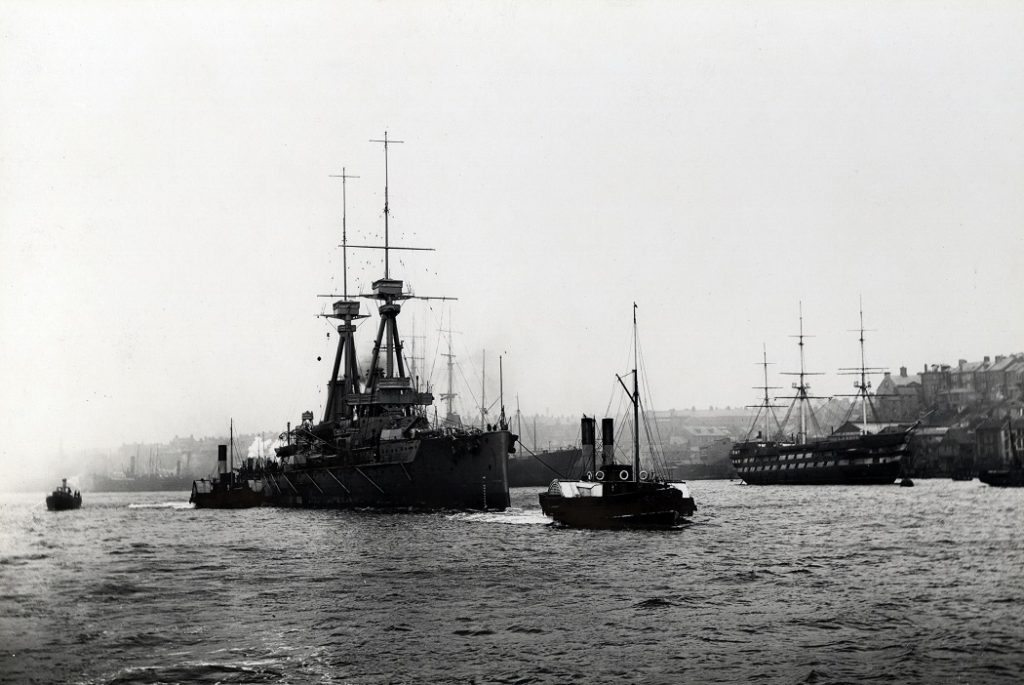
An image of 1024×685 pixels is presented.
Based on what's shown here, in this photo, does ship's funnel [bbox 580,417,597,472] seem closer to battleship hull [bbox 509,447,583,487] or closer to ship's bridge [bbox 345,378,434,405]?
ship's bridge [bbox 345,378,434,405]

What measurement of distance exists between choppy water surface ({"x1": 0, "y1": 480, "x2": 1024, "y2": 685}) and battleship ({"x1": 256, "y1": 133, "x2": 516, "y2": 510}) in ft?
51.3

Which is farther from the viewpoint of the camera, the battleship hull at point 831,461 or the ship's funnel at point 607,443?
the battleship hull at point 831,461

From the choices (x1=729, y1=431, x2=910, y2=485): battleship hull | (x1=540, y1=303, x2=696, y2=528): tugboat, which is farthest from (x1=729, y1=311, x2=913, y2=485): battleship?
(x1=540, y1=303, x2=696, y2=528): tugboat

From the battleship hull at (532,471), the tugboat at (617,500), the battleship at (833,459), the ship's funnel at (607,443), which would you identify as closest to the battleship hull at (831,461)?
the battleship at (833,459)

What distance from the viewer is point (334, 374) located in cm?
9175

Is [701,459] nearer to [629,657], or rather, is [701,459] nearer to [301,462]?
[301,462]

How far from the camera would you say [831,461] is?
4496 inches

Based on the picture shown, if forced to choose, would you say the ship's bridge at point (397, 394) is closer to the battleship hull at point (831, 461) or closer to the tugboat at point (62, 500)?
the tugboat at point (62, 500)

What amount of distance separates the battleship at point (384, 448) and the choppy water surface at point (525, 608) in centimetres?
1564

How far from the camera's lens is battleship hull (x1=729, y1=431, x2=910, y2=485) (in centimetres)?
10888

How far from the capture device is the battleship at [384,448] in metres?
62.2

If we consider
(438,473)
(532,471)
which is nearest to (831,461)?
(532,471)

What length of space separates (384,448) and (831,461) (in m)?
66.6

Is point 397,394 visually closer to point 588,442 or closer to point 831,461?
point 588,442
